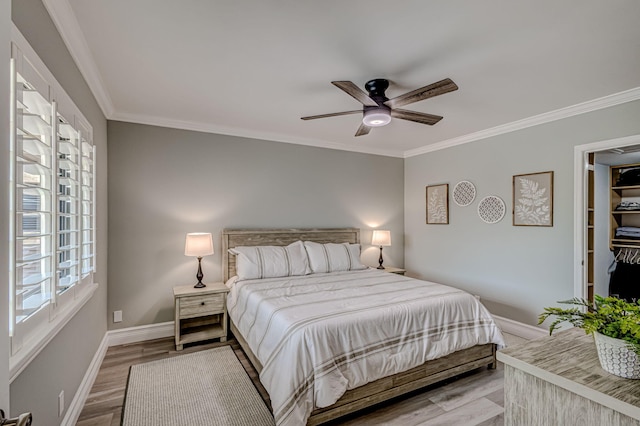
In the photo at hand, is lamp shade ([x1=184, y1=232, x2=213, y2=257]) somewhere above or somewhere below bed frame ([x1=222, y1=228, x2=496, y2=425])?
above

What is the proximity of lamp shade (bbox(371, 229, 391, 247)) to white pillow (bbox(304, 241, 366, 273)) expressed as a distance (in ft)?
1.85

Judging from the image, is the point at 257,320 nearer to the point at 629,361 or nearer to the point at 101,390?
the point at 101,390

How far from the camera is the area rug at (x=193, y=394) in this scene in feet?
7.00

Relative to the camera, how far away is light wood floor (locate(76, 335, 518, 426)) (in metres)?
2.13

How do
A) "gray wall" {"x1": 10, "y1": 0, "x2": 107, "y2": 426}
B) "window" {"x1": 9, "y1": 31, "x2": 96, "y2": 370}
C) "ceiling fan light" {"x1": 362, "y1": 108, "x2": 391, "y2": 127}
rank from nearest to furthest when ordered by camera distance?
1. "window" {"x1": 9, "y1": 31, "x2": 96, "y2": 370}
2. "gray wall" {"x1": 10, "y1": 0, "x2": 107, "y2": 426}
3. "ceiling fan light" {"x1": 362, "y1": 108, "x2": 391, "y2": 127}

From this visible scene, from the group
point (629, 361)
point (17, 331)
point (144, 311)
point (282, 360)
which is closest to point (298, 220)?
Answer: point (144, 311)

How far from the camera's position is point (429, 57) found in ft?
7.24

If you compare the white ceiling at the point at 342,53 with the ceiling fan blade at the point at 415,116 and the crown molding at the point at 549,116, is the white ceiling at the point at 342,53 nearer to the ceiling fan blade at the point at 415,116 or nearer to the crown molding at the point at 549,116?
the crown molding at the point at 549,116

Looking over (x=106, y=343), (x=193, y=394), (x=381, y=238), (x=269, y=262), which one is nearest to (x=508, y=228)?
(x=381, y=238)

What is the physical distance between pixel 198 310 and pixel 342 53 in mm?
2843

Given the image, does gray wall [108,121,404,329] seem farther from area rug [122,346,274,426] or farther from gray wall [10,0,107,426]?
area rug [122,346,274,426]

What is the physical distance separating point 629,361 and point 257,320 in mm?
2226

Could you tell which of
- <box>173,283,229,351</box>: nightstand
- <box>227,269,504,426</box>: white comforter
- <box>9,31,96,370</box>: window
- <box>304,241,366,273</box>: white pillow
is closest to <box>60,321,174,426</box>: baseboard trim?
<box>173,283,229,351</box>: nightstand

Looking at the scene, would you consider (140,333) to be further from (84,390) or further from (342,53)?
(342,53)
